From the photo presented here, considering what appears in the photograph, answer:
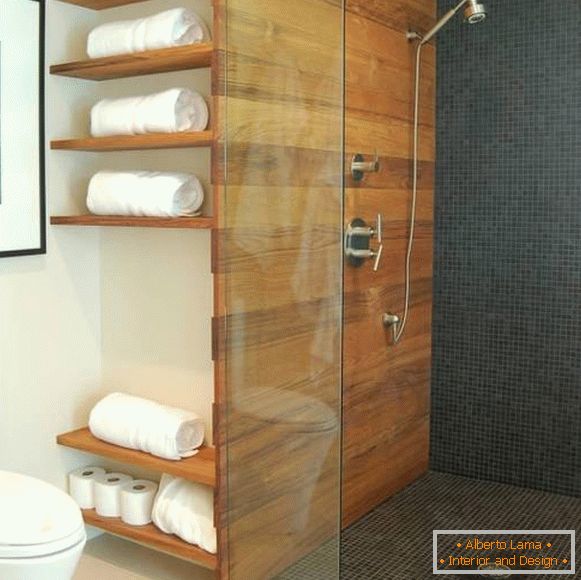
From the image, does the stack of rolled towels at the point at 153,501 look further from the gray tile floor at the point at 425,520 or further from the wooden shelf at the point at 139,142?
the wooden shelf at the point at 139,142

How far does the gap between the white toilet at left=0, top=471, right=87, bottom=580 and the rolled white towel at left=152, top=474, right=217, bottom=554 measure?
53 cm

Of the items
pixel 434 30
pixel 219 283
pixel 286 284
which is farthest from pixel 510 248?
pixel 219 283

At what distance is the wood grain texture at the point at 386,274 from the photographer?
286 cm

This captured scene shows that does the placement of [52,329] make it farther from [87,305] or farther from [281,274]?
[281,274]

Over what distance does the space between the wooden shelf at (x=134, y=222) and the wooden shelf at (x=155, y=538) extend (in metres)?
0.93

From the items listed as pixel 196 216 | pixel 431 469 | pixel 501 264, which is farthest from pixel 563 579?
pixel 196 216

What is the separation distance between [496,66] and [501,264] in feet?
2.58

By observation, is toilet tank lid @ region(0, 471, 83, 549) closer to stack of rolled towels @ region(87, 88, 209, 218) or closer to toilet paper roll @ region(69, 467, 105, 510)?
toilet paper roll @ region(69, 467, 105, 510)

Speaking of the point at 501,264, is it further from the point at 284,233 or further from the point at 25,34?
the point at 25,34

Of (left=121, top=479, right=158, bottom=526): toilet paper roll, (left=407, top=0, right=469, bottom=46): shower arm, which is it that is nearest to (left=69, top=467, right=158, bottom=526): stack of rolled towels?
(left=121, top=479, right=158, bottom=526): toilet paper roll

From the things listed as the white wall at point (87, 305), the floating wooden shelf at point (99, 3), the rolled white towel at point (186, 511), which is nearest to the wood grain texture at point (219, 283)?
the rolled white towel at point (186, 511)

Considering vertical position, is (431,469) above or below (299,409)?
below

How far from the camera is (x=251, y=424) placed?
7.14ft

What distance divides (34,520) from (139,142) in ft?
3.58
